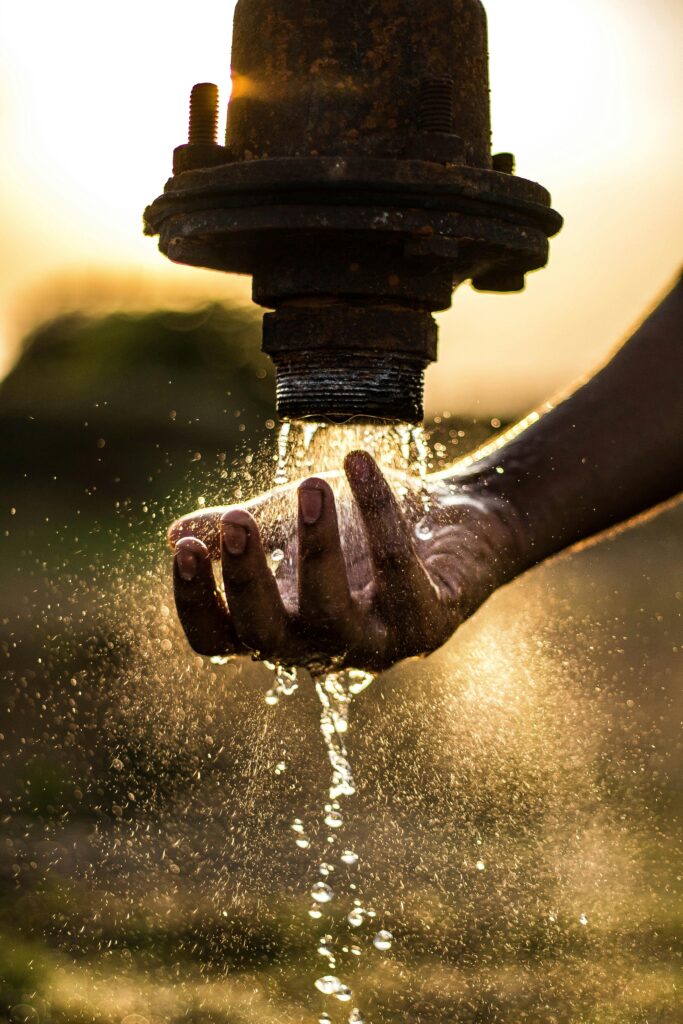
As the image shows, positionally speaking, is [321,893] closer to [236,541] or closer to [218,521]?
[218,521]

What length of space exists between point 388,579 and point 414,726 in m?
3.12

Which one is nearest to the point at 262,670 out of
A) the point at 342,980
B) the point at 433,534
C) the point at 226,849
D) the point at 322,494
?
the point at 226,849

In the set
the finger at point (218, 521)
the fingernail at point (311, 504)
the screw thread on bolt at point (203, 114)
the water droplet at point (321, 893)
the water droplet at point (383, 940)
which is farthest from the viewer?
the water droplet at point (321, 893)

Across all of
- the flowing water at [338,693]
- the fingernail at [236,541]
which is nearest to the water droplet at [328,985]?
the flowing water at [338,693]

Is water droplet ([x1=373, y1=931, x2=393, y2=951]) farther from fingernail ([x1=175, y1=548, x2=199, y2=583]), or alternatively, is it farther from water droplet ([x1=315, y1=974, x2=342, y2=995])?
fingernail ([x1=175, y1=548, x2=199, y2=583])

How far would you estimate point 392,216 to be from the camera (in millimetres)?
1313

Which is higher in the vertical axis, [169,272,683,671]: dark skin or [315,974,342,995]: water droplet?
[169,272,683,671]: dark skin

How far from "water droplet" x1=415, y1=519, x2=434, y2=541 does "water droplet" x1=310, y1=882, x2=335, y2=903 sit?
7.70 feet

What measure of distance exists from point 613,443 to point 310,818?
282 cm

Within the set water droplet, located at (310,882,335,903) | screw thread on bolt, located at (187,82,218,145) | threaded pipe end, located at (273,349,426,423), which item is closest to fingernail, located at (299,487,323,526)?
threaded pipe end, located at (273,349,426,423)

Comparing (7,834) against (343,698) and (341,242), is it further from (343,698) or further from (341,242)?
(341,242)

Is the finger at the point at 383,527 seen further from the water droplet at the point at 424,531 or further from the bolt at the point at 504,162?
the bolt at the point at 504,162

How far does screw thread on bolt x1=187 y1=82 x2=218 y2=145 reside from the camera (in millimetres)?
1411

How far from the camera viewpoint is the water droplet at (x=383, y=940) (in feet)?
11.1
